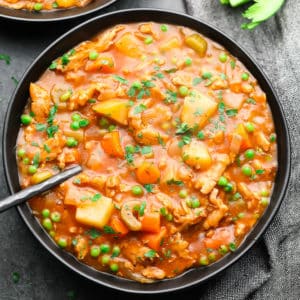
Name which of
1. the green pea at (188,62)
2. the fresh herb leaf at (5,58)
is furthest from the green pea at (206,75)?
the fresh herb leaf at (5,58)

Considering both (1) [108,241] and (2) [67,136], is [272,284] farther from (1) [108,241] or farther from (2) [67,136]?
(2) [67,136]

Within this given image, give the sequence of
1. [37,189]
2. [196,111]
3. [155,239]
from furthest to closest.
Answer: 1. [196,111]
2. [155,239]
3. [37,189]

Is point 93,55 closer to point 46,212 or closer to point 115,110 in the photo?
point 115,110

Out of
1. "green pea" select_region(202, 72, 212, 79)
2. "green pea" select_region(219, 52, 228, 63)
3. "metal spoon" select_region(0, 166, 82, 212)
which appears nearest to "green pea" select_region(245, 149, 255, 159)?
→ "green pea" select_region(202, 72, 212, 79)

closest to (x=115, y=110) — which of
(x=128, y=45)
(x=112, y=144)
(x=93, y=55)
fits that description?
(x=112, y=144)

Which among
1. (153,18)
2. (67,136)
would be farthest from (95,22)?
(67,136)
